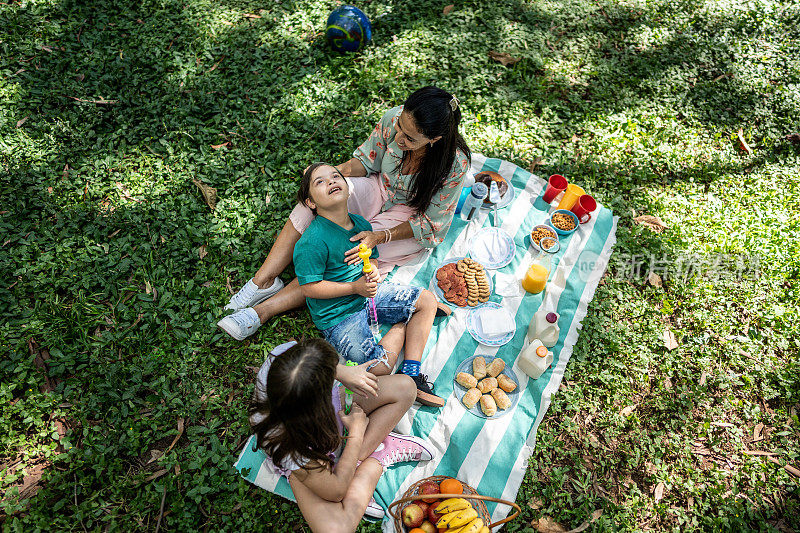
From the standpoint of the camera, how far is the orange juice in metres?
4.01

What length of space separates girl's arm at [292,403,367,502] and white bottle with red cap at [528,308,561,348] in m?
1.63

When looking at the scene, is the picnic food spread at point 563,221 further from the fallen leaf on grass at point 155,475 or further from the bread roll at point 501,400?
the fallen leaf on grass at point 155,475

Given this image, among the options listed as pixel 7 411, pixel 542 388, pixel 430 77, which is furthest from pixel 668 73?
pixel 7 411

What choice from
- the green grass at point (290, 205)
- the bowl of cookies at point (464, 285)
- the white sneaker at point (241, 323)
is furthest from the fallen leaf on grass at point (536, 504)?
the white sneaker at point (241, 323)

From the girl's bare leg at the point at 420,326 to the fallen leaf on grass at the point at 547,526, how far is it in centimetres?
138

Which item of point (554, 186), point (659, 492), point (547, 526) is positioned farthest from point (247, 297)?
point (659, 492)

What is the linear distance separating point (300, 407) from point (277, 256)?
182cm

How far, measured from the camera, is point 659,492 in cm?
341

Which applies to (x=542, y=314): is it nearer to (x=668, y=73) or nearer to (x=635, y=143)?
(x=635, y=143)

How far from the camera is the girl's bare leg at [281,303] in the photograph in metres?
3.83

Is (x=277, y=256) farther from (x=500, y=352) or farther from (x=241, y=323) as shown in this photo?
(x=500, y=352)

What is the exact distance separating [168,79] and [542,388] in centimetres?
494

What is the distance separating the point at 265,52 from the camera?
5.45 meters

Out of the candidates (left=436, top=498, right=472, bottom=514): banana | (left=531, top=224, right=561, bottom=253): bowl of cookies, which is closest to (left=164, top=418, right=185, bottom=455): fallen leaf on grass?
(left=436, top=498, right=472, bottom=514): banana
